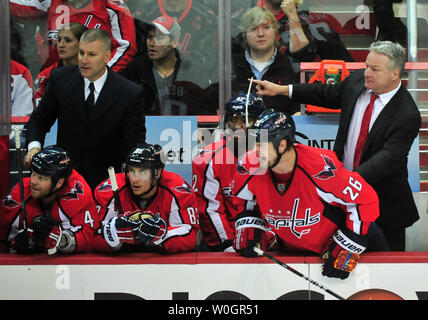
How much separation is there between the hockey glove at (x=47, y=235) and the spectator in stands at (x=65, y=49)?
164 cm

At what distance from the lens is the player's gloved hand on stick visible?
3.11 meters

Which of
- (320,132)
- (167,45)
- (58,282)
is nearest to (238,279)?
(58,282)

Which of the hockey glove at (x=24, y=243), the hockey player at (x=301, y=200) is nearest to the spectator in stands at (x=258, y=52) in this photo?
the hockey player at (x=301, y=200)

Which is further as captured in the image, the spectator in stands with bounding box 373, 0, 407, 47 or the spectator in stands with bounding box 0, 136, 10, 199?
the spectator in stands with bounding box 373, 0, 407, 47

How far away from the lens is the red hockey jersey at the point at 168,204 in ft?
11.0

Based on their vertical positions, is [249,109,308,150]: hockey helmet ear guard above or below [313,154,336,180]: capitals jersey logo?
above

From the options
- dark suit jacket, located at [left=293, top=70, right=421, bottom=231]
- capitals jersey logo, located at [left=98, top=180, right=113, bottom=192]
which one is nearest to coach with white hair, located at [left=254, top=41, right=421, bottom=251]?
dark suit jacket, located at [left=293, top=70, right=421, bottom=231]

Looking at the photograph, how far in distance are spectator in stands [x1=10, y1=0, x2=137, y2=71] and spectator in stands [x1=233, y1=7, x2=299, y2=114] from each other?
2.54ft

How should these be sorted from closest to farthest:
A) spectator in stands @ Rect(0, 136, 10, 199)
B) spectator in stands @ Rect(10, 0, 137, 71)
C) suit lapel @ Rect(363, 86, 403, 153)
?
suit lapel @ Rect(363, 86, 403, 153) → spectator in stands @ Rect(0, 136, 10, 199) → spectator in stands @ Rect(10, 0, 137, 71)

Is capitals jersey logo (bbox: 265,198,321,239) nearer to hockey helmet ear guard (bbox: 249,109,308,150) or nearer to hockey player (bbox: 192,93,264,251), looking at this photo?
hockey helmet ear guard (bbox: 249,109,308,150)

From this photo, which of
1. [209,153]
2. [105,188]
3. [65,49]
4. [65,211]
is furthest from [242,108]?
[65,49]

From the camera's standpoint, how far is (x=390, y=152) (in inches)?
138

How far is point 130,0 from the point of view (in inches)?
185

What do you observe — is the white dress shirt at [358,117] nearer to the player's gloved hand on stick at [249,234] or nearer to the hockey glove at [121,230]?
the player's gloved hand on stick at [249,234]
